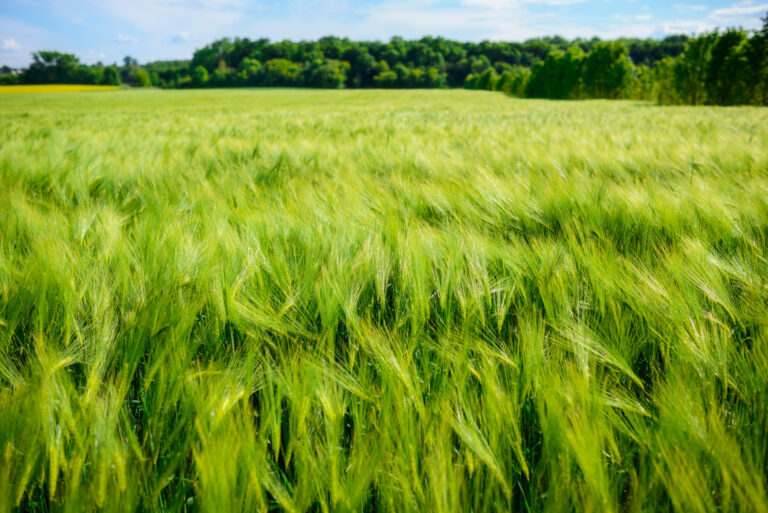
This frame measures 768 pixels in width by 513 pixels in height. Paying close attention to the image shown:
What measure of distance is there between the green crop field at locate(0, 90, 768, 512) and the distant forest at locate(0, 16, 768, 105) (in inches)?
1180

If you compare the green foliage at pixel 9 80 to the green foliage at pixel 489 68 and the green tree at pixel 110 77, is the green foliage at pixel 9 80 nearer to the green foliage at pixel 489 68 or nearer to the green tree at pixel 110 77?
the green foliage at pixel 489 68

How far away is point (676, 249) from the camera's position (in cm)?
114

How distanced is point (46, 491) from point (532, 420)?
2.55ft

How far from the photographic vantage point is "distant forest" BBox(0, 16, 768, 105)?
23.0 m

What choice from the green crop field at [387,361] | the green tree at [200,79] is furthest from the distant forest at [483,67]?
the green crop field at [387,361]

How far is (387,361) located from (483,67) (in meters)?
96.1

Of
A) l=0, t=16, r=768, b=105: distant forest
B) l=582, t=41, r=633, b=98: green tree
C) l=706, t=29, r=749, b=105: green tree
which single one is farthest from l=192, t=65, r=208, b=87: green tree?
l=706, t=29, r=749, b=105: green tree

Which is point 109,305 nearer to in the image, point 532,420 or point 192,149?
point 532,420

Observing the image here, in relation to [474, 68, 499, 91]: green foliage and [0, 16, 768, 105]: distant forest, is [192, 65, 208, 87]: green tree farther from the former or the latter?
[474, 68, 499, 91]: green foliage

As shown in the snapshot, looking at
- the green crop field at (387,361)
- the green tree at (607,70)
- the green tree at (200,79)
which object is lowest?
the green crop field at (387,361)

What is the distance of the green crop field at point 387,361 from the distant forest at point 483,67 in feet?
98.4

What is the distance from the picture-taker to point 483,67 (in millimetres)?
84125

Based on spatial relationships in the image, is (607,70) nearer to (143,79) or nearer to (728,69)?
(728,69)

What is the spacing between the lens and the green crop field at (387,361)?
0.53m
